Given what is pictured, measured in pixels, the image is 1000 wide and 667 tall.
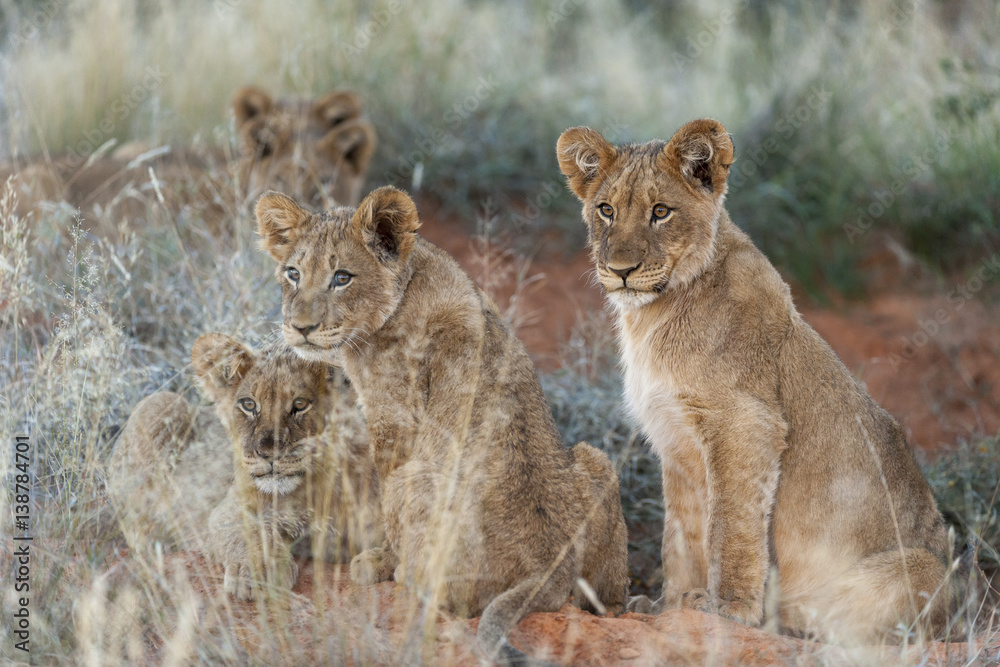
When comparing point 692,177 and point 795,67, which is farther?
point 795,67

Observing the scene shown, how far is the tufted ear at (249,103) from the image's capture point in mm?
8047

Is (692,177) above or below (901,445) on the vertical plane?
above

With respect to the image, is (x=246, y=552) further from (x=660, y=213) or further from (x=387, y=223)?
(x=660, y=213)

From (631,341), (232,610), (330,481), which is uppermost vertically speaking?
(631,341)

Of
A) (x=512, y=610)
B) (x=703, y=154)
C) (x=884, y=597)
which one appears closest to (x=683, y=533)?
(x=884, y=597)

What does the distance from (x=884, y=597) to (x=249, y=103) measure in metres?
5.80

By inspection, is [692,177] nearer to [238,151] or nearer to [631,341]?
[631,341]

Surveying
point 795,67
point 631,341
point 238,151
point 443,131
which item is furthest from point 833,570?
point 795,67

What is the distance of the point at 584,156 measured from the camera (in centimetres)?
483

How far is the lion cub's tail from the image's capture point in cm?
354

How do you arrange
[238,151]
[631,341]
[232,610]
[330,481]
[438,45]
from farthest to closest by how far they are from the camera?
[438,45], [238,151], [631,341], [330,481], [232,610]

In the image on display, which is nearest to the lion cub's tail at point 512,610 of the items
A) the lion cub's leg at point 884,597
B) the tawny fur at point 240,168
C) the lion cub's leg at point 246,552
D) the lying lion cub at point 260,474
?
the lying lion cub at point 260,474

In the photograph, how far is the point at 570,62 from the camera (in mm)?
13797

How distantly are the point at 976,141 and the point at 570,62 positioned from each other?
19.4 ft
